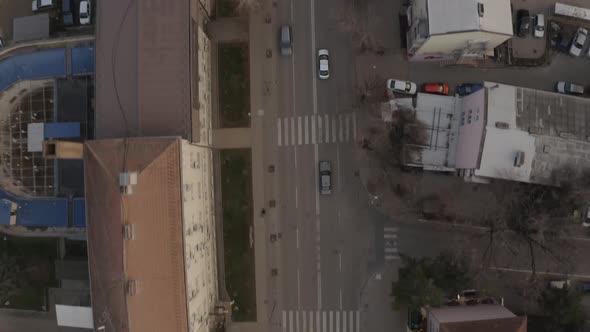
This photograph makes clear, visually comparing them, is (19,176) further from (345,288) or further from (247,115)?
(345,288)

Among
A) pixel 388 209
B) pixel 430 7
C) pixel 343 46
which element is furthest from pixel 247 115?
pixel 430 7

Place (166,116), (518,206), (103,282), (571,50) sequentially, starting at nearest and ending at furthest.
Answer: (103,282) → (166,116) → (518,206) → (571,50)

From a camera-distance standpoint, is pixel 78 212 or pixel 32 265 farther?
pixel 32 265

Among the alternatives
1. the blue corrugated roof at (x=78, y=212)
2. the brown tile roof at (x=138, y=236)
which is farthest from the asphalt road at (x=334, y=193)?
the blue corrugated roof at (x=78, y=212)

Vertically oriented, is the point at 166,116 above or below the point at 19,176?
above

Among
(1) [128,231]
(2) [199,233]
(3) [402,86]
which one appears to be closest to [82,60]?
(1) [128,231]

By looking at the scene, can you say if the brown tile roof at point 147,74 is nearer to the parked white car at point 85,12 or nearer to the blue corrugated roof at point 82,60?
the blue corrugated roof at point 82,60

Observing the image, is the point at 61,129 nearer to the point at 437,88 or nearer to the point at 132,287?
the point at 132,287
